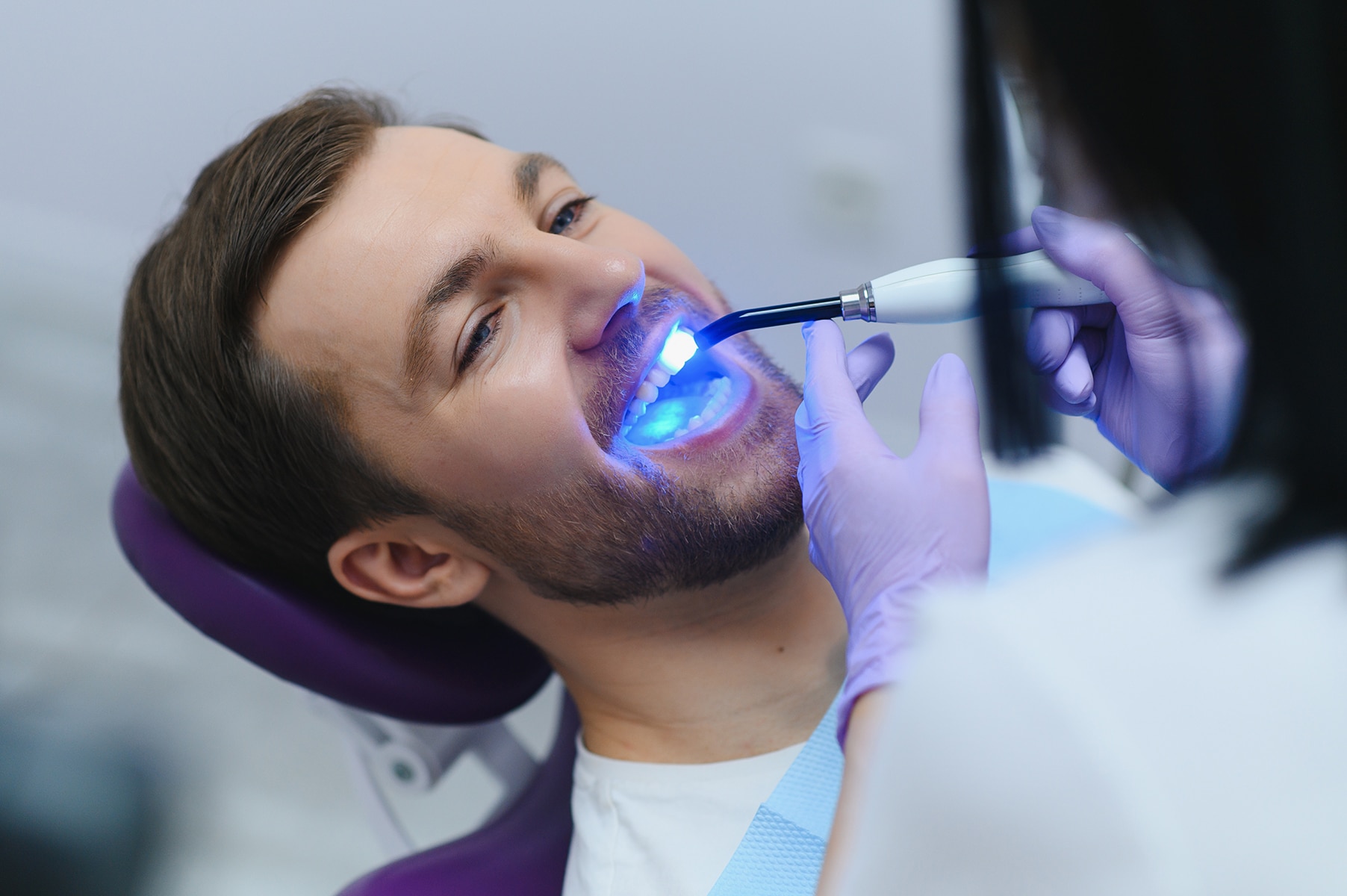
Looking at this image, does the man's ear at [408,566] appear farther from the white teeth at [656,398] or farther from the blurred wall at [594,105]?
the blurred wall at [594,105]

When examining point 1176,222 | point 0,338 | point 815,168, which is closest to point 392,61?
point 815,168

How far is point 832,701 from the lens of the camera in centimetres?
120

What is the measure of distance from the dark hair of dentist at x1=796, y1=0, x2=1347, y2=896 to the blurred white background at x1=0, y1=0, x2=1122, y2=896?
1.25m

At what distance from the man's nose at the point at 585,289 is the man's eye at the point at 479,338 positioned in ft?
0.25

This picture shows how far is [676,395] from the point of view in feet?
3.87

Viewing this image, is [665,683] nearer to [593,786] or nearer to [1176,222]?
[593,786]

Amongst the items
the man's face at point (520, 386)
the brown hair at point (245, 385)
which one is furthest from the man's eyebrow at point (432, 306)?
the brown hair at point (245, 385)

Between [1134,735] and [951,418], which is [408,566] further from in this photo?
[1134,735]

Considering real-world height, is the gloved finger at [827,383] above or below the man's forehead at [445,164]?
below

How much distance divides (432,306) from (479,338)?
7cm

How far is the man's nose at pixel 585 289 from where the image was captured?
1.08 metres

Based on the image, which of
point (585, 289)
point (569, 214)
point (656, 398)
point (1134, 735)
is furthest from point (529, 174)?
point (1134, 735)

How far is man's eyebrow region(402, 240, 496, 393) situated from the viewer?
1.05 meters

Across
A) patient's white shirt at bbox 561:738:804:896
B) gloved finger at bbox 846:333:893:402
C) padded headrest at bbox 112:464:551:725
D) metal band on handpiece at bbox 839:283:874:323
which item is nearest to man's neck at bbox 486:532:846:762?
patient's white shirt at bbox 561:738:804:896
